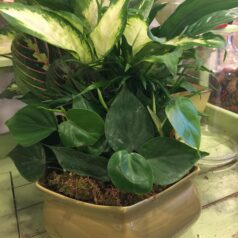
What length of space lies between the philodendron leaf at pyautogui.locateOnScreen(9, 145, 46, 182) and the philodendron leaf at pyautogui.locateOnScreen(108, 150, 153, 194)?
0.49ft

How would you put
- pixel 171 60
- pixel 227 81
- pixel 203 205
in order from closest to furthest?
pixel 171 60 < pixel 203 205 < pixel 227 81

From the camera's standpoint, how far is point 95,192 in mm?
416

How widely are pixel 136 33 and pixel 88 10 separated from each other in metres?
0.08

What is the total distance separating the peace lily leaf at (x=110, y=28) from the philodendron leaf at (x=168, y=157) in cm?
14

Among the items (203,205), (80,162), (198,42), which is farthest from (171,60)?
(203,205)

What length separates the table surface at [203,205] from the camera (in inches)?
21.3

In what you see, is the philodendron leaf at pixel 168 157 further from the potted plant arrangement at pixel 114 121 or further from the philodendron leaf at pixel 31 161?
the philodendron leaf at pixel 31 161

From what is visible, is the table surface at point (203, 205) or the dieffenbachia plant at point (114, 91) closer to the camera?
the dieffenbachia plant at point (114, 91)

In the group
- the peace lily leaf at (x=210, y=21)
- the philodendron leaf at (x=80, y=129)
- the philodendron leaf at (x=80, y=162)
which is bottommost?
the philodendron leaf at (x=80, y=162)

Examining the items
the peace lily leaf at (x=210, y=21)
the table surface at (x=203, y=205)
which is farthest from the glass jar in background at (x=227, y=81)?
the peace lily leaf at (x=210, y=21)

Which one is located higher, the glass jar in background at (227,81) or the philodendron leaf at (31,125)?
the philodendron leaf at (31,125)

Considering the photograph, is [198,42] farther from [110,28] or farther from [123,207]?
[123,207]

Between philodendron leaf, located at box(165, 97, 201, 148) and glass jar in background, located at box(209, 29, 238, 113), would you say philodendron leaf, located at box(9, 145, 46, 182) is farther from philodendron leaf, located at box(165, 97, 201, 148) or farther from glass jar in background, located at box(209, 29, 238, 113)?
glass jar in background, located at box(209, 29, 238, 113)

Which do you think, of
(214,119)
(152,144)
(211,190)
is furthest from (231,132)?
(152,144)
